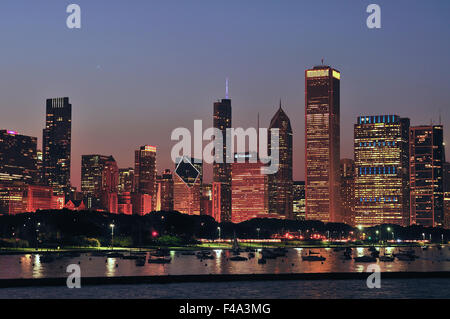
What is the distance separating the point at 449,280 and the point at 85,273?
222 ft

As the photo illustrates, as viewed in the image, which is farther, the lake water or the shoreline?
the shoreline

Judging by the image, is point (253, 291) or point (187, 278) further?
point (187, 278)

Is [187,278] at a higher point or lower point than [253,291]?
higher

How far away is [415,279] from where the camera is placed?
112500 millimetres

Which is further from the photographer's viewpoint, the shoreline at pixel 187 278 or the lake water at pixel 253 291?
the shoreline at pixel 187 278
